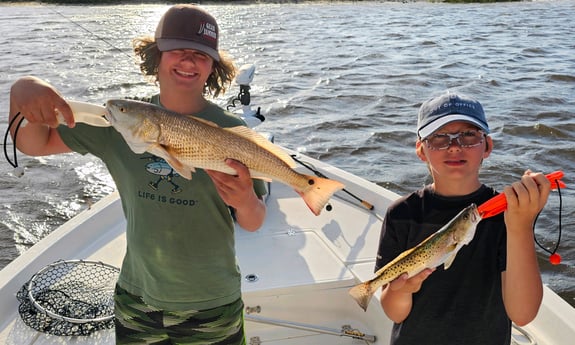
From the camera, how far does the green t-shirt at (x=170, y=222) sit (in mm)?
2400

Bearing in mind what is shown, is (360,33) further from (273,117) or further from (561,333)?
(561,333)

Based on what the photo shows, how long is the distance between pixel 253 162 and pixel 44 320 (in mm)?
2310

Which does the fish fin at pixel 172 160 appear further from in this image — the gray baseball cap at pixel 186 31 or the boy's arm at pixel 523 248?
the boy's arm at pixel 523 248

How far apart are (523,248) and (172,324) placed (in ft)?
5.06

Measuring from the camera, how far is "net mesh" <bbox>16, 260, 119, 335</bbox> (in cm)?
366

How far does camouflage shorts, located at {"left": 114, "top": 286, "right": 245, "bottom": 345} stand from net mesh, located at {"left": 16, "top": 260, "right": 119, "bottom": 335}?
1261 millimetres

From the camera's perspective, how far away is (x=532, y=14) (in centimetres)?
3275

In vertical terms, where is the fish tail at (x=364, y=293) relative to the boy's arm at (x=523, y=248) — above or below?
below

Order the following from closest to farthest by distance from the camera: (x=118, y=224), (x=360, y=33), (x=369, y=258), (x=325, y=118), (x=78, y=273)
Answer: (x=78, y=273), (x=369, y=258), (x=118, y=224), (x=325, y=118), (x=360, y=33)

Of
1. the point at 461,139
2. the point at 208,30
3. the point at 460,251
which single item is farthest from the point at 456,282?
the point at 208,30

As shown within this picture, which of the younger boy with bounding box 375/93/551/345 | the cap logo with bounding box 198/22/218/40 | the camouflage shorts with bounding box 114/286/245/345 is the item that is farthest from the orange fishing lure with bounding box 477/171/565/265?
the cap logo with bounding box 198/22/218/40

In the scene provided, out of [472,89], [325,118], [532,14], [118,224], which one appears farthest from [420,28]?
[118,224]

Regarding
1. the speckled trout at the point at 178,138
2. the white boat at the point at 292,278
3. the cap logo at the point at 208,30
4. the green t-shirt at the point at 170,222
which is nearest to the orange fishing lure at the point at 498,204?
the speckled trout at the point at 178,138

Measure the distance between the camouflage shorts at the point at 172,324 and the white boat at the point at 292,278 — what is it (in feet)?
4.16
